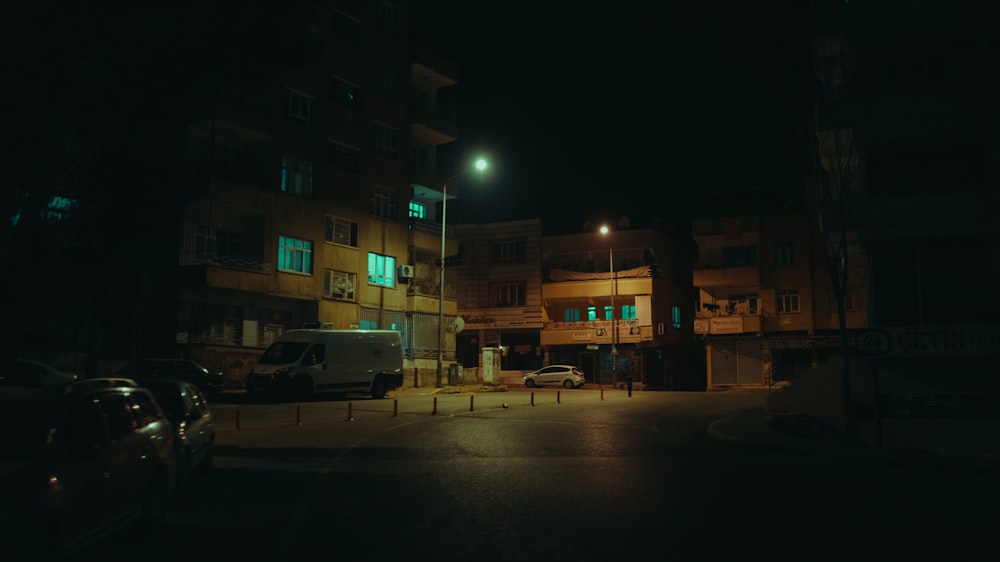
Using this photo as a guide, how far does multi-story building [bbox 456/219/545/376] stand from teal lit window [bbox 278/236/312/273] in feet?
76.2

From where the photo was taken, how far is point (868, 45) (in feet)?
85.4

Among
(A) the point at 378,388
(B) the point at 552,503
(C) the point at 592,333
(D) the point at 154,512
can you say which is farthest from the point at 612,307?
(D) the point at 154,512

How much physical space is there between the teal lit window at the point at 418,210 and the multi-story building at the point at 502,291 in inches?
498

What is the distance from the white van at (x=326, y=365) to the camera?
29.9 m

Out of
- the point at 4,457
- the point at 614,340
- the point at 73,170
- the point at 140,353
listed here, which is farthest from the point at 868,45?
the point at 614,340

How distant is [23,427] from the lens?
276 inches

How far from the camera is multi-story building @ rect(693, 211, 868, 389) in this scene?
5319 centimetres

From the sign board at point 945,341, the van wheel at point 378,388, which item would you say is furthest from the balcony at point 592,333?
the sign board at point 945,341

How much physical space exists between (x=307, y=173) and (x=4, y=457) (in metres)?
34.5

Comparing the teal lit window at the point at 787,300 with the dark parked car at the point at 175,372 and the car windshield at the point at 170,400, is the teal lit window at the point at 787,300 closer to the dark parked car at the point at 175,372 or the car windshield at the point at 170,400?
the dark parked car at the point at 175,372

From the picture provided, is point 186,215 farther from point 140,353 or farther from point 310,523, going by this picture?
point 310,523

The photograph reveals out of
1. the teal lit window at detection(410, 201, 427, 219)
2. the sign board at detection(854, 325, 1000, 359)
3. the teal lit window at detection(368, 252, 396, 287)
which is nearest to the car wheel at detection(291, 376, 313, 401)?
the teal lit window at detection(368, 252, 396, 287)

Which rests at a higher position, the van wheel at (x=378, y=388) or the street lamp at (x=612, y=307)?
the street lamp at (x=612, y=307)

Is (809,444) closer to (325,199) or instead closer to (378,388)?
(378,388)
